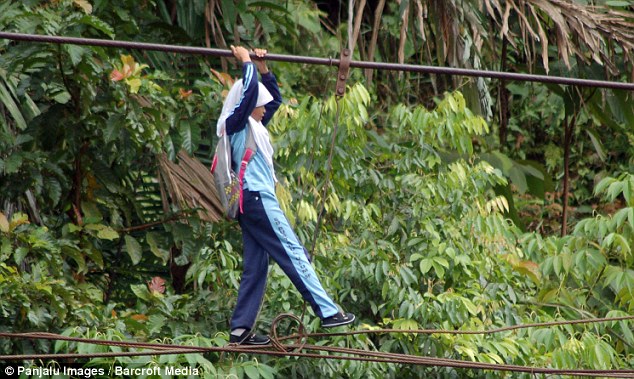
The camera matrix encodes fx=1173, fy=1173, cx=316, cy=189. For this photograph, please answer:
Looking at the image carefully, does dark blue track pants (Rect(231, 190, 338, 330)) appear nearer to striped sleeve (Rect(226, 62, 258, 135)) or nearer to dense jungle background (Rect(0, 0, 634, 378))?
striped sleeve (Rect(226, 62, 258, 135))

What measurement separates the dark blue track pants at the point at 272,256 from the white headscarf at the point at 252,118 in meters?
0.22

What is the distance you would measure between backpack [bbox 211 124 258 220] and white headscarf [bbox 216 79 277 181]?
0.03 meters

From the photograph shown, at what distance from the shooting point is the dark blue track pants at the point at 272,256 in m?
5.29

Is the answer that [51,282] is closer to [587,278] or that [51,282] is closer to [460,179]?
[460,179]

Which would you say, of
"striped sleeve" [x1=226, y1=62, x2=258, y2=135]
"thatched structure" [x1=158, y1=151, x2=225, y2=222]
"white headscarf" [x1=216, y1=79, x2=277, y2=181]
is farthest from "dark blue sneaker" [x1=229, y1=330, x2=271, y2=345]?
"thatched structure" [x1=158, y1=151, x2=225, y2=222]

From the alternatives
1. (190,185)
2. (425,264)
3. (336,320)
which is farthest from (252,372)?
(190,185)

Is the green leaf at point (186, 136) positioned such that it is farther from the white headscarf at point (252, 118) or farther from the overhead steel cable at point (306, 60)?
the overhead steel cable at point (306, 60)

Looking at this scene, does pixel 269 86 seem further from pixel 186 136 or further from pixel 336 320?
pixel 186 136

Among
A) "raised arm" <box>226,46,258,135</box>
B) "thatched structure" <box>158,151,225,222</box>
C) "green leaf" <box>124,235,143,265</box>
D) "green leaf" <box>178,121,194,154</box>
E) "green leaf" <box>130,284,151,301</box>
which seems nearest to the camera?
"raised arm" <box>226,46,258,135</box>

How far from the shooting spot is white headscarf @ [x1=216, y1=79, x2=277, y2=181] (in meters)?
5.22

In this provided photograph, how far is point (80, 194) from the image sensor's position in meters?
7.09

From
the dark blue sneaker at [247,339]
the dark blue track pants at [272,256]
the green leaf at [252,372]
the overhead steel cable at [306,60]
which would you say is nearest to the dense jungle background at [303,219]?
the green leaf at [252,372]

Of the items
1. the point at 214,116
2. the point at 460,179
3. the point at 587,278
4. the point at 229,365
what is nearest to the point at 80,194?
the point at 214,116

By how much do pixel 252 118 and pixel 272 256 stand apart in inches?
25.0
